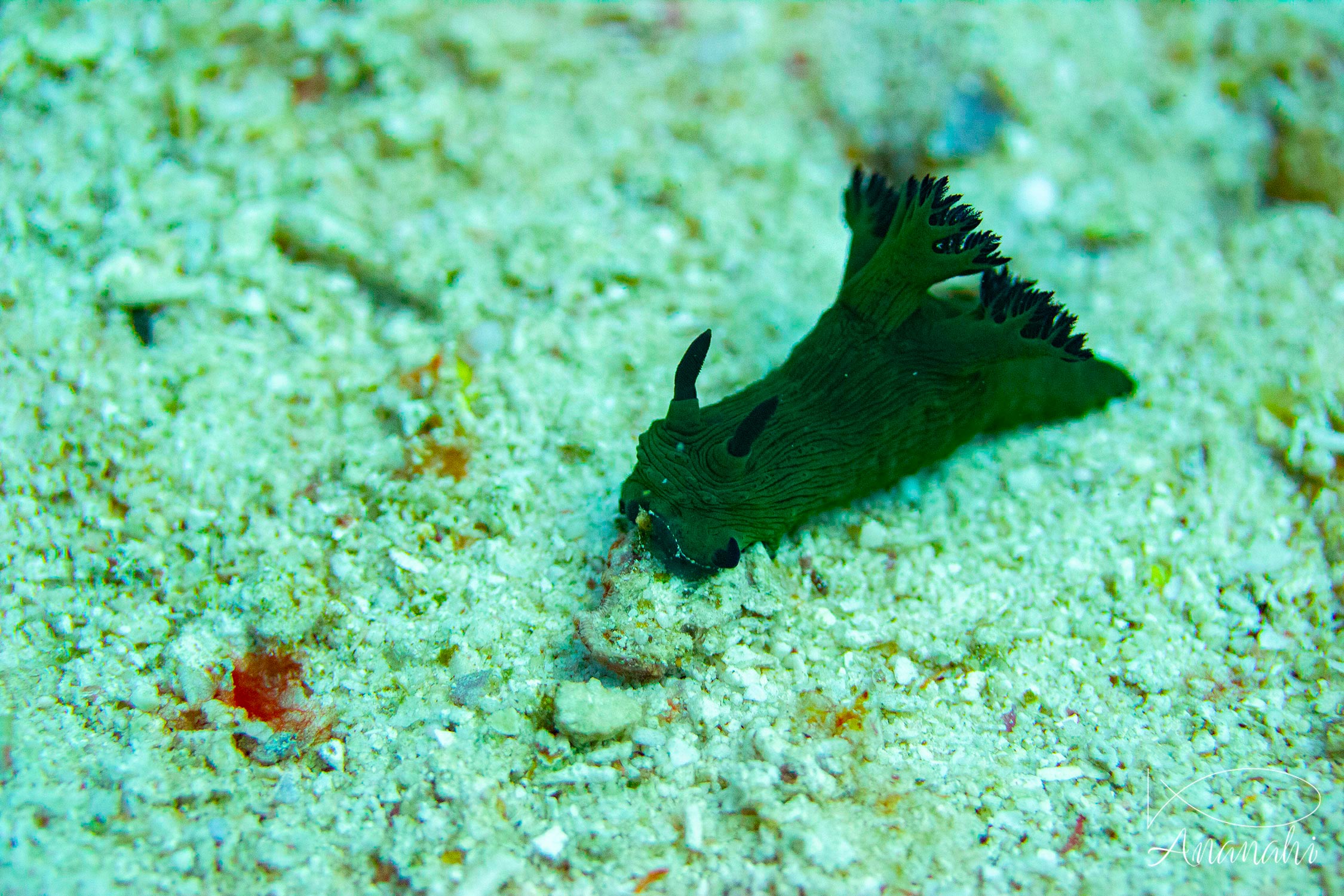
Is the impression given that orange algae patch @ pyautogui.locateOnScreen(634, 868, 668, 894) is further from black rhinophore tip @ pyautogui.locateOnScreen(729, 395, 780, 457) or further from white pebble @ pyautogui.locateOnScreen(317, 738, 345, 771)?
black rhinophore tip @ pyautogui.locateOnScreen(729, 395, 780, 457)

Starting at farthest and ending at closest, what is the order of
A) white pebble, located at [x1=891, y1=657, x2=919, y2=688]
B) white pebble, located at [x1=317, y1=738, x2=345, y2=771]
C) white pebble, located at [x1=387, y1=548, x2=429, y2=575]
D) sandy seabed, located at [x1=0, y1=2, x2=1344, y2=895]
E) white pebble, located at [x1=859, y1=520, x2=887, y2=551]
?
white pebble, located at [x1=859, y1=520, x2=887, y2=551], white pebble, located at [x1=387, y1=548, x2=429, y2=575], white pebble, located at [x1=891, y1=657, x2=919, y2=688], white pebble, located at [x1=317, y1=738, x2=345, y2=771], sandy seabed, located at [x1=0, y1=2, x2=1344, y2=895]

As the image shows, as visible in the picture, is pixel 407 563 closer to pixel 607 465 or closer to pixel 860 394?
pixel 607 465

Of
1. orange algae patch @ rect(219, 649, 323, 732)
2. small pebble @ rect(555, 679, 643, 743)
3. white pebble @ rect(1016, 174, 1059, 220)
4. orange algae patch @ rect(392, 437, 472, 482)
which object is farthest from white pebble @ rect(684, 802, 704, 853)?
white pebble @ rect(1016, 174, 1059, 220)

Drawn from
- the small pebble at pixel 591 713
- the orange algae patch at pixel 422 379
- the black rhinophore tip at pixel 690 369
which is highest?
the black rhinophore tip at pixel 690 369

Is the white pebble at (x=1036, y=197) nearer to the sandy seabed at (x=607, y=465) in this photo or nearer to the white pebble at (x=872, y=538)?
the sandy seabed at (x=607, y=465)

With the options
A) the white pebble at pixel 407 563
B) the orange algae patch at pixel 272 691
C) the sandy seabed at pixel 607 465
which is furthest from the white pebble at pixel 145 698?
the white pebble at pixel 407 563

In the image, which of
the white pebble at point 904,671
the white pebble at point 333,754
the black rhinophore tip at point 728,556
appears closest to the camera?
the white pebble at point 333,754
